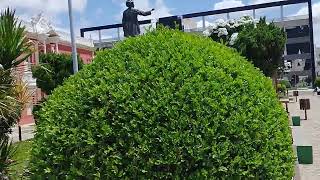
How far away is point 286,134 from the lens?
138 inches

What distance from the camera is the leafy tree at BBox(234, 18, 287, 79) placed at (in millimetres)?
26141

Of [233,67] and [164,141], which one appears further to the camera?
[233,67]

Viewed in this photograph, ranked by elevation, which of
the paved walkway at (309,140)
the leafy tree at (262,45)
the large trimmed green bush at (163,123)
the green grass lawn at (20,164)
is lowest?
the paved walkway at (309,140)

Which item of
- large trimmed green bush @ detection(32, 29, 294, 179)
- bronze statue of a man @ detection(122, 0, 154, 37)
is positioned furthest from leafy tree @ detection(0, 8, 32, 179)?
bronze statue of a man @ detection(122, 0, 154, 37)

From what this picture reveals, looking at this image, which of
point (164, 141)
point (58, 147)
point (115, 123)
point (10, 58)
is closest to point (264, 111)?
point (164, 141)

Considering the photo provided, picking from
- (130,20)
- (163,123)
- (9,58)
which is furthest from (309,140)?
(163,123)

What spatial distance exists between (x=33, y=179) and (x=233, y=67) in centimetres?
144

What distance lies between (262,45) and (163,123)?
24.3m

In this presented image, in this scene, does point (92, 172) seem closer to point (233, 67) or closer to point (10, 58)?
point (233, 67)

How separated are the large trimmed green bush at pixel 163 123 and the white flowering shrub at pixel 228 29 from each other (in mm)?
21977

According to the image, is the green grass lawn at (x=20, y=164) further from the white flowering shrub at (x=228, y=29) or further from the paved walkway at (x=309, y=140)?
the white flowering shrub at (x=228, y=29)

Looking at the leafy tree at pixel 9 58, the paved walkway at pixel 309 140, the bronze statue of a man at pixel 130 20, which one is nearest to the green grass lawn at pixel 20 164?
the leafy tree at pixel 9 58

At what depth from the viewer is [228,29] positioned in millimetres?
27562

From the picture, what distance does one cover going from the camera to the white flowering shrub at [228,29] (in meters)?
25.9
